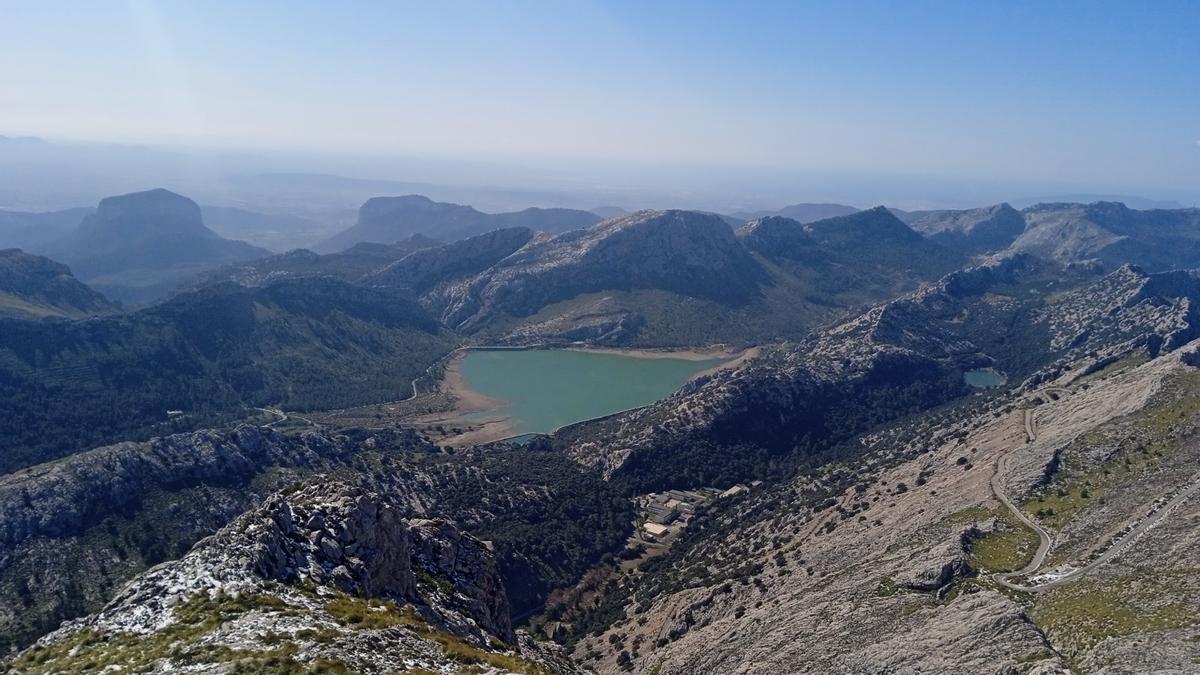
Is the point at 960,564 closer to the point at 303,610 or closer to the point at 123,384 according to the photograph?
the point at 303,610

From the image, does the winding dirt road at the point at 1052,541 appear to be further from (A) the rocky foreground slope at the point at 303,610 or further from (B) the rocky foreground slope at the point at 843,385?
(B) the rocky foreground slope at the point at 843,385

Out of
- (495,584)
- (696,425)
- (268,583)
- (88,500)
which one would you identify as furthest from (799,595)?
(88,500)

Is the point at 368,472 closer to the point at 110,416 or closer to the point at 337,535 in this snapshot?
the point at 337,535

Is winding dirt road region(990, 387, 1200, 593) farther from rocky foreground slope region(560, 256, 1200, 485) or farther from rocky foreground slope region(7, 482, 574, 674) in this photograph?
rocky foreground slope region(560, 256, 1200, 485)

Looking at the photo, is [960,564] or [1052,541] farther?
[1052,541]

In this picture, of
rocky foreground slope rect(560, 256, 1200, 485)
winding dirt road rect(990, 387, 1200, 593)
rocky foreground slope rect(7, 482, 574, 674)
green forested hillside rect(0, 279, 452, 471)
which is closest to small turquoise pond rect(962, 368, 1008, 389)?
rocky foreground slope rect(560, 256, 1200, 485)

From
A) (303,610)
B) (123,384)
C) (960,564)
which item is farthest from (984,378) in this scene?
(123,384)
